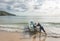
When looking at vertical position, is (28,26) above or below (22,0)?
below

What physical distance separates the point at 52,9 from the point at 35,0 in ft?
0.60

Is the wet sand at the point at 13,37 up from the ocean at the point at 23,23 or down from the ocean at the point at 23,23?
down

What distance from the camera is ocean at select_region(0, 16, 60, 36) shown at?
143 cm

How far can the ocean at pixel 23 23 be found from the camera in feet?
4.68

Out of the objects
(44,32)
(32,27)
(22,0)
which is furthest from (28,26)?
(22,0)

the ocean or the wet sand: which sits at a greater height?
the ocean

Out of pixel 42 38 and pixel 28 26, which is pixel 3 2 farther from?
pixel 42 38

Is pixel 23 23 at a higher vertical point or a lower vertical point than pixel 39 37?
higher

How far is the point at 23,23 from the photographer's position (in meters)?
1.44

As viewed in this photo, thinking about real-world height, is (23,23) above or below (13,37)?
above

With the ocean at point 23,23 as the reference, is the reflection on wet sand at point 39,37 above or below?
below

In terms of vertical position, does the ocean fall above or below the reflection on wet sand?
above

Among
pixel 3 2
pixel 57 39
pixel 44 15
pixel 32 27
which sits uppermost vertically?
pixel 3 2

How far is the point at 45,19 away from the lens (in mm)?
1446
